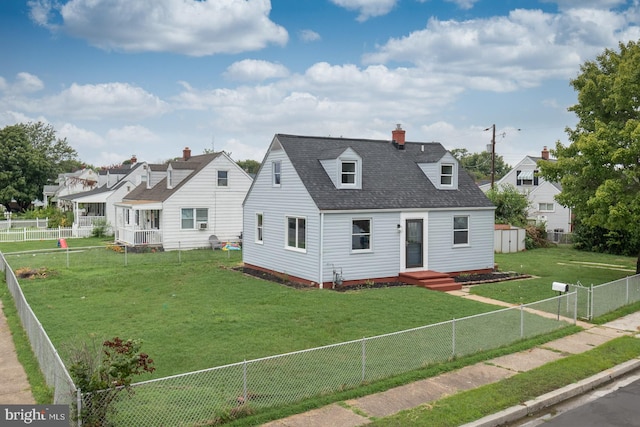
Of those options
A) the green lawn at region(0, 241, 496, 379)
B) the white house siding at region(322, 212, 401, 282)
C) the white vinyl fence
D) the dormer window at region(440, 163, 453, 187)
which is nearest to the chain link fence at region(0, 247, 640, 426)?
the green lawn at region(0, 241, 496, 379)

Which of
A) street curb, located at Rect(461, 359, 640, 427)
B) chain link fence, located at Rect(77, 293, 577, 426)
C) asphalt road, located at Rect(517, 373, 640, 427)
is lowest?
asphalt road, located at Rect(517, 373, 640, 427)

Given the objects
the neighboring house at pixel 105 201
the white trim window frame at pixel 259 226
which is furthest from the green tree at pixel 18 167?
the white trim window frame at pixel 259 226

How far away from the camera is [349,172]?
22.2m

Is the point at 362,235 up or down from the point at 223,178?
down

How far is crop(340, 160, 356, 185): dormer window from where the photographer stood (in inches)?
874

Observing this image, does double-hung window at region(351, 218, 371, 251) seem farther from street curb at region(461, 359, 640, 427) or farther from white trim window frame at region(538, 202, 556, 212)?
white trim window frame at region(538, 202, 556, 212)

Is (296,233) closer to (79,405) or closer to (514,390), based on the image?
(514,390)

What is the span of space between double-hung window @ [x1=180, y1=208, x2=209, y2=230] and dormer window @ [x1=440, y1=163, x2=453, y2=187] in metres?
16.8

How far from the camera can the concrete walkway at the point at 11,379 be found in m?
9.48

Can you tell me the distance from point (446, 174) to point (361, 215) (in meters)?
5.78

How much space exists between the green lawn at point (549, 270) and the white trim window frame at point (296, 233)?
6.81m

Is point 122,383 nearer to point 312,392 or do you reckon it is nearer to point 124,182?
point 312,392

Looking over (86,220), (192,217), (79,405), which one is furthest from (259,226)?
(86,220)

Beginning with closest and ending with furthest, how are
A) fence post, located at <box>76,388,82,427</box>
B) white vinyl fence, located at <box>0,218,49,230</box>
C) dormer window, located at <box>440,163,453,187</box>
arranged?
fence post, located at <box>76,388,82,427</box>
dormer window, located at <box>440,163,453,187</box>
white vinyl fence, located at <box>0,218,49,230</box>
